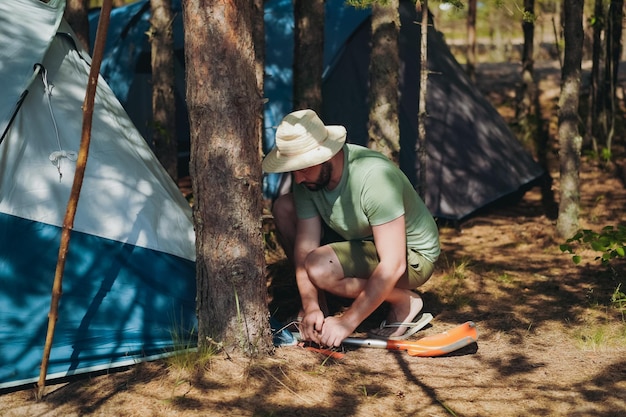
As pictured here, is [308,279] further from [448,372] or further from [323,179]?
[448,372]

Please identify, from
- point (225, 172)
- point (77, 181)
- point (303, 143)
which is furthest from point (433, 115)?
point (77, 181)

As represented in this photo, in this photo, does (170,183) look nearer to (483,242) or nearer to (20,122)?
(20,122)

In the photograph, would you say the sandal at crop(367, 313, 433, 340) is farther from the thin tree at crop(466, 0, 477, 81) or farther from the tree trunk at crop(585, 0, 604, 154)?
the thin tree at crop(466, 0, 477, 81)

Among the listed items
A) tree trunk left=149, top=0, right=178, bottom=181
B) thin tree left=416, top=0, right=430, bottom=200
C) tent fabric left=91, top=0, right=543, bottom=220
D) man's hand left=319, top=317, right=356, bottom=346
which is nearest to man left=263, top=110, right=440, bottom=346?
man's hand left=319, top=317, right=356, bottom=346

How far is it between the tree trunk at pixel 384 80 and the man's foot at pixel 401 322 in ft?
5.23

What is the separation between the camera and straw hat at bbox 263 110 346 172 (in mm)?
3982

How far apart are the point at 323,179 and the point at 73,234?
1174 mm

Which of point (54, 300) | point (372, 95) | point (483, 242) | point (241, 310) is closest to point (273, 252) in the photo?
point (372, 95)

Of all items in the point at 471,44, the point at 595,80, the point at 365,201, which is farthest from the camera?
the point at 471,44

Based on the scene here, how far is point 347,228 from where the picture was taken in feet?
14.0

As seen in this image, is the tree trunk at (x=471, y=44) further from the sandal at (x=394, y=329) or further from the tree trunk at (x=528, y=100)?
the sandal at (x=394, y=329)

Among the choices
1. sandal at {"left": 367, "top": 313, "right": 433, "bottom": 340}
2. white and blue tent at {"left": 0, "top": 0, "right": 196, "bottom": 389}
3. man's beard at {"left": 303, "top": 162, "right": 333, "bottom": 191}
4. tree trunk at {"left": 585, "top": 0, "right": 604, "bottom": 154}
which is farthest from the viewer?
tree trunk at {"left": 585, "top": 0, "right": 604, "bottom": 154}

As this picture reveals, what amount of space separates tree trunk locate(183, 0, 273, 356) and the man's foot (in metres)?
0.86

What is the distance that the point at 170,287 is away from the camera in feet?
13.7
